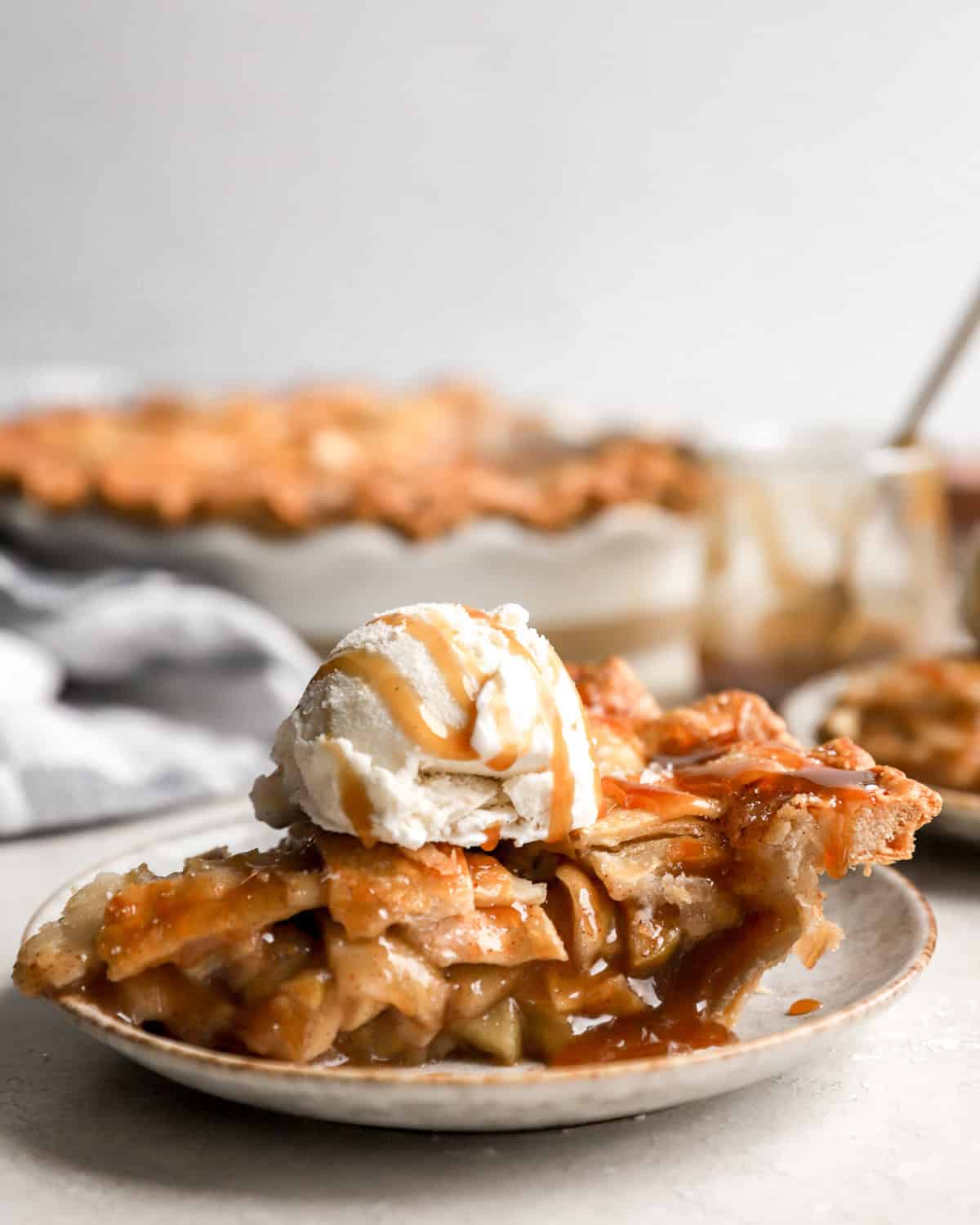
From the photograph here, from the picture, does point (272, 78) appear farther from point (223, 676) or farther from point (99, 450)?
point (223, 676)

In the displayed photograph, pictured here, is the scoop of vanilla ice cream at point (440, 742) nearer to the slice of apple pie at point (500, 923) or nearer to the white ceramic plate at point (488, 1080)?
the slice of apple pie at point (500, 923)

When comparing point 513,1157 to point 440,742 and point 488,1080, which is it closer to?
point 488,1080

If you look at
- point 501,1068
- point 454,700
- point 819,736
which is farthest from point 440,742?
point 819,736

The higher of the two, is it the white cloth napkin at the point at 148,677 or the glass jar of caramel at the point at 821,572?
the glass jar of caramel at the point at 821,572

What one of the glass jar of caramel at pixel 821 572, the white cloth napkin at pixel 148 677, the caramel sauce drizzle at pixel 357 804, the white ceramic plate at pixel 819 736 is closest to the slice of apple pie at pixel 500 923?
the caramel sauce drizzle at pixel 357 804

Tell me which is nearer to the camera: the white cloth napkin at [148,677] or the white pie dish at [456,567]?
the white cloth napkin at [148,677]

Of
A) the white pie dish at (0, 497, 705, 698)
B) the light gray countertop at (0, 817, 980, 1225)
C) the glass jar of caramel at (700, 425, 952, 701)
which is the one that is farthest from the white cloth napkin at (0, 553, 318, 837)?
the light gray countertop at (0, 817, 980, 1225)

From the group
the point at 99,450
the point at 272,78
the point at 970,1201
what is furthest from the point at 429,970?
the point at 272,78

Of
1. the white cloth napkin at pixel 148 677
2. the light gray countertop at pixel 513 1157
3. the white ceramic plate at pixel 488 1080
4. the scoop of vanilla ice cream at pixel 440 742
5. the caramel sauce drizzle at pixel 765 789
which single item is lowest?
the white cloth napkin at pixel 148 677
